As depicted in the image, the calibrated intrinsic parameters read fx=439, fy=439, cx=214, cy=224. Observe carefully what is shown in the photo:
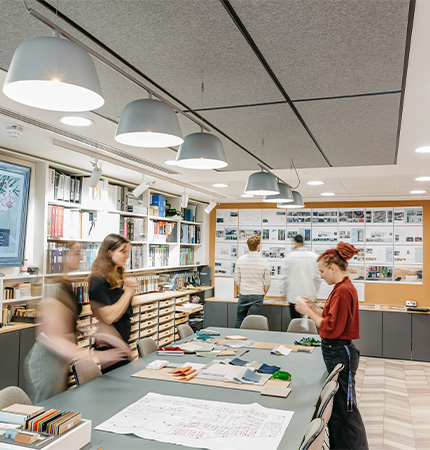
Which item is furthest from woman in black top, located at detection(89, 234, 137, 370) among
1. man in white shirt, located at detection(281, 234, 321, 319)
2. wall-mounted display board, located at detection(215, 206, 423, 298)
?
wall-mounted display board, located at detection(215, 206, 423, 298)

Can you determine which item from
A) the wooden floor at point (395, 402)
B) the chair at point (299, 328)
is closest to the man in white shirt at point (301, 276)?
the chair at point (299, 328)

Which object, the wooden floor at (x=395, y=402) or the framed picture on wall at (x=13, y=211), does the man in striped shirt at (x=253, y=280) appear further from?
the framed picture on wall at (x=13, y=211)

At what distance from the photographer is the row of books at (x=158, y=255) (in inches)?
281

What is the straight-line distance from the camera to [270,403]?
2348 mm

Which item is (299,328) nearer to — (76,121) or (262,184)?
(262,184)

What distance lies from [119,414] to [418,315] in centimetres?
609

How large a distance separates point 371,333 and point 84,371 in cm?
554

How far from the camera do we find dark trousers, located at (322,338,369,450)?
298cm

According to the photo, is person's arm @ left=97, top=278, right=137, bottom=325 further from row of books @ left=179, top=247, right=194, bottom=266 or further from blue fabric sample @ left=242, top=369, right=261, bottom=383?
row of books @ left=179, top=247, right=194, bottom=266

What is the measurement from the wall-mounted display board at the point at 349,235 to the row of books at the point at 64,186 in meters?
4.04

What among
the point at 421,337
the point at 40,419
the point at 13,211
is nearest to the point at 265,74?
the point at 40,419

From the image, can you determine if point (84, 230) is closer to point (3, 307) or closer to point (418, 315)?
point (3, 307)

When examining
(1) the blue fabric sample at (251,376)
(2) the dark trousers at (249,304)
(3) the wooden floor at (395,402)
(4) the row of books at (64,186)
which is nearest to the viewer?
(1) the blue fabric sample at (251,376)

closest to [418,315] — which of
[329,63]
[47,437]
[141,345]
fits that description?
[141,345]
